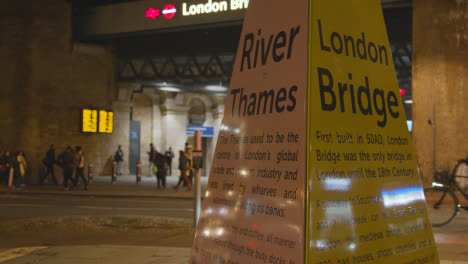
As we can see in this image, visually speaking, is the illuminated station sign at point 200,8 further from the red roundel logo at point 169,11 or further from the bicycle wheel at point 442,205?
the bicycle wheel at point 442,205

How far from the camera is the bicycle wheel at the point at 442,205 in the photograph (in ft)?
30.9

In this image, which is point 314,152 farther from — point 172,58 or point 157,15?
point 172,58

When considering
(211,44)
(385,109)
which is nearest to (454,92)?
(211,44)

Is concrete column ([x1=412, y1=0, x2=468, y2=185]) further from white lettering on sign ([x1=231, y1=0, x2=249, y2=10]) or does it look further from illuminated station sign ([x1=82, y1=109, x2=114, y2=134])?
illuminated station sign ([x1=82, y1=109, x2=114, y2=134])

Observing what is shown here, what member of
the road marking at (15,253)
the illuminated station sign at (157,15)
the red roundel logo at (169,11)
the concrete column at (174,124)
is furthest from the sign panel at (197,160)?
the concrete column at (174,124)

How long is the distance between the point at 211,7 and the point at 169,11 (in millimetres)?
2233

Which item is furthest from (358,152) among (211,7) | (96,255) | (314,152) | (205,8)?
(205,8)

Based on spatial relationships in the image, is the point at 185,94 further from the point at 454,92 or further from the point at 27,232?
the point at 27,232

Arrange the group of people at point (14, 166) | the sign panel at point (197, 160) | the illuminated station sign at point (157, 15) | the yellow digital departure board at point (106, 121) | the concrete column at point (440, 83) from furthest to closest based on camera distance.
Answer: the yellow digital departure board at point (106, 121) < the illuminated station sign at point (157, 15) < the group of people at point (14, 166) < the concrete column at point (440, 83) < the sign panel at point (197, 160)

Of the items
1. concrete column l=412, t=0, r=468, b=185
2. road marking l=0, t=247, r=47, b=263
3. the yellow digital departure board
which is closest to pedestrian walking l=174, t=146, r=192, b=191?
the yellow digital departure board

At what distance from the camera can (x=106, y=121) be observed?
26125 mm

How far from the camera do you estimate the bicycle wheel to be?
942 centimetres

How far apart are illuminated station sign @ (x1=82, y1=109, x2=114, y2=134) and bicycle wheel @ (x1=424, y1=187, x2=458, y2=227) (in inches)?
733

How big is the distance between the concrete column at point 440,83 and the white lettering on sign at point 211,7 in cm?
637
